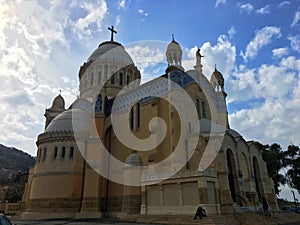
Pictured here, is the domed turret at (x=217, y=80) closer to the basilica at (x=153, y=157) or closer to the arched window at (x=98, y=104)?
the basilica at (x=153, y=157)

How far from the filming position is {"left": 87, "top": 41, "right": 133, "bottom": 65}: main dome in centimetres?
3156

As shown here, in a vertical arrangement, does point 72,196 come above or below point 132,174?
below

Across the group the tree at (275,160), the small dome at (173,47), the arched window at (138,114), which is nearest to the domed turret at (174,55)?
the small dome at (173,47)

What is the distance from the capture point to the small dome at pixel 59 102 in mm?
35688

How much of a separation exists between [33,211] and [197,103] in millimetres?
16256

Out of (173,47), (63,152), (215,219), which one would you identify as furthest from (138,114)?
(215,219)

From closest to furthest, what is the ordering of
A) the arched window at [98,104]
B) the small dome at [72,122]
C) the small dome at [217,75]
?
the small dome at [72,122]
the arched window at [98,104]
the small dome at [217,75]

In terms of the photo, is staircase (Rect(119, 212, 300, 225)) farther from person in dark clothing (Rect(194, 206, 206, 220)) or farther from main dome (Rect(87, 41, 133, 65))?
main dome (Rect(87, 41, 133, 65))

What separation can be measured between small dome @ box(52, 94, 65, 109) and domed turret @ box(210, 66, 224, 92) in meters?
21.0

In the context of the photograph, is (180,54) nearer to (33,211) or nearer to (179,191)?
(179,191)

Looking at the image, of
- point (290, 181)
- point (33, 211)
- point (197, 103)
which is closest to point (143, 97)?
point (197, 103)

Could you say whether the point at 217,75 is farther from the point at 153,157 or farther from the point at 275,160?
the point at 275,160

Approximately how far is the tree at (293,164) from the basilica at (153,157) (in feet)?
32.3

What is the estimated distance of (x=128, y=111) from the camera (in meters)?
23.6
